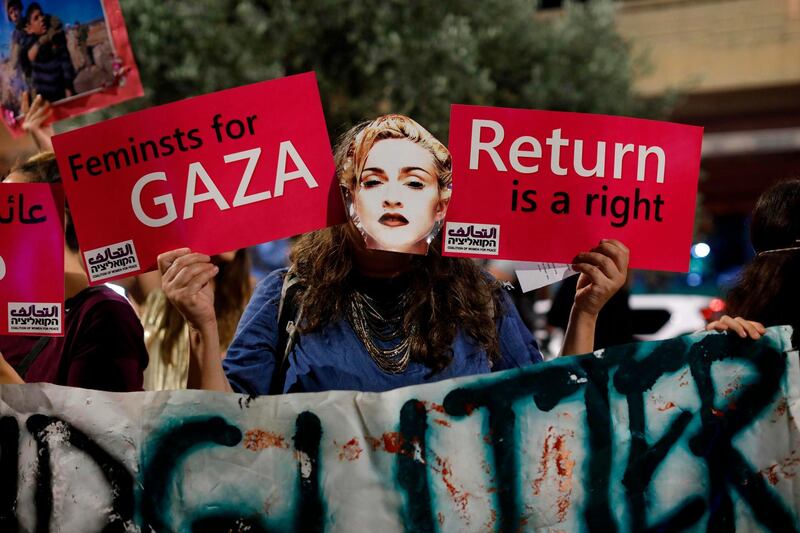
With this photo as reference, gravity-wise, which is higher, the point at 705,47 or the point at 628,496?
the point at 705,47

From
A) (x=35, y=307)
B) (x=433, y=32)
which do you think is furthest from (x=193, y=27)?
(x=35, y=307)

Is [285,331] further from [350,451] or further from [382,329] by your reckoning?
[350,451]

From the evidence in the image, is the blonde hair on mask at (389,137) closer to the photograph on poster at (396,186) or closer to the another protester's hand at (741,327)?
the photograph on poster at (396,186)

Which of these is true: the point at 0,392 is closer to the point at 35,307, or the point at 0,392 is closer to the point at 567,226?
the point at 35,307

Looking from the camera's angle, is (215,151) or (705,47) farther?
(705,47)

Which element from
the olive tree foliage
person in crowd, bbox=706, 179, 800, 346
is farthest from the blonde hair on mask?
the olive tree foliage

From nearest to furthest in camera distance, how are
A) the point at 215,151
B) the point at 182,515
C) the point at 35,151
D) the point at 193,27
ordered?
the point at 182,515 < the point at 215,151 < the point at 35,151 < the point at 193,27

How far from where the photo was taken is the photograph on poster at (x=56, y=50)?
3578 mm

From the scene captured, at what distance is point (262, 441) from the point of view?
7.95ft

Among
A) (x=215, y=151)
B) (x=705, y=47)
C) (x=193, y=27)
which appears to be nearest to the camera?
(x=215, y=151)

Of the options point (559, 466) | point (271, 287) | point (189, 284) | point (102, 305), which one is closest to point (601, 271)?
point (559, 466)

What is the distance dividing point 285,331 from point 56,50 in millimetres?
1615

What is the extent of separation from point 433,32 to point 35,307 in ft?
31.5

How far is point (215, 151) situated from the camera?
8.66 feet
